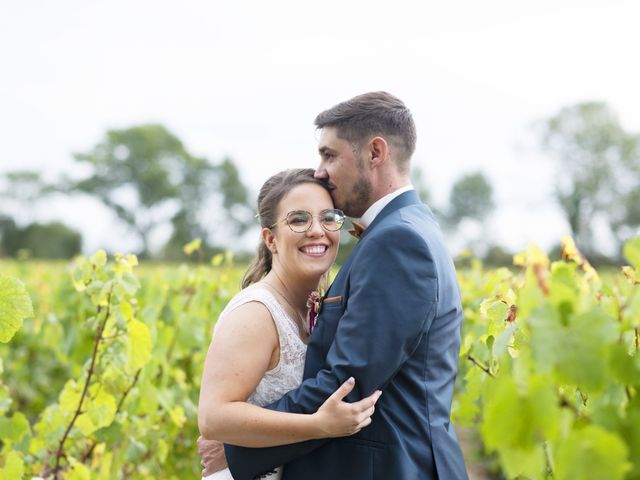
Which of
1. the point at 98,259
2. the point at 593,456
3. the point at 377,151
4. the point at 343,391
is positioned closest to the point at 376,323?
the point at 343,391

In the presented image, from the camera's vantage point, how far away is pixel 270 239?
2932mm

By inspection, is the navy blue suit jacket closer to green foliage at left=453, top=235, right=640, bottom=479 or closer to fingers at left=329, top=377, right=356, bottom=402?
fingers at left=329, top=377, right=356, bottom=402

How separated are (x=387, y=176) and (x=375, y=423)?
0.97m

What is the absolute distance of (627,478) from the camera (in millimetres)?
1331

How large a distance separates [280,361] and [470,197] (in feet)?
288

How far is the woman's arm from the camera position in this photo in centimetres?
222

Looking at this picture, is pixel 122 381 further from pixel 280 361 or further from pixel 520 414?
pixel 520 414

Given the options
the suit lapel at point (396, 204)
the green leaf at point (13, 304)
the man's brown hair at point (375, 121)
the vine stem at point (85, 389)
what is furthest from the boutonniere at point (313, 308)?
the vine stem at point (85, 389)

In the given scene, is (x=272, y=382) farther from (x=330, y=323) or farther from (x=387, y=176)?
(x=387, y=176)

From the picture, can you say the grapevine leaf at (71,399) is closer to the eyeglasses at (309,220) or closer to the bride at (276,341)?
the bride at (276,341)

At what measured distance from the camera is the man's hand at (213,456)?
8.83 feet

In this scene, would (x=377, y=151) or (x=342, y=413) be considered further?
(x=377, y=151)

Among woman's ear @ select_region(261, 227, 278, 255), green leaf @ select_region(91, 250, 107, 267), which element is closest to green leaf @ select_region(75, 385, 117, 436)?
green leaf @ select_region(91, 250, 107, 267)

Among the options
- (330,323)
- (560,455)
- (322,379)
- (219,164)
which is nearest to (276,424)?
(322,379)
